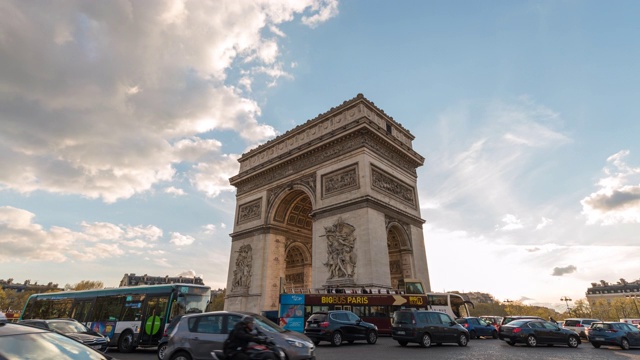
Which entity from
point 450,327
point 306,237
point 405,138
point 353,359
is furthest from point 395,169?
point 353,359

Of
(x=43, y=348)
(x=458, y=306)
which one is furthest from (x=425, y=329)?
(x=43, y=348)

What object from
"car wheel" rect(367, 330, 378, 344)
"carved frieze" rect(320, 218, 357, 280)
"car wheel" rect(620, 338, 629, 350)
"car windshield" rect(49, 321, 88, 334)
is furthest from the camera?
"carved frieze" rect(320, 218, 357, 280)

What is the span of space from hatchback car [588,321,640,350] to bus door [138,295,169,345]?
19.5 metres

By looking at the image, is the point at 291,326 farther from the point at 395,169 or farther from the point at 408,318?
the point at 395,169

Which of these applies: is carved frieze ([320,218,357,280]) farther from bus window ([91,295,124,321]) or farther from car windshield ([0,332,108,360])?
car windshield ([0,332,108,360])

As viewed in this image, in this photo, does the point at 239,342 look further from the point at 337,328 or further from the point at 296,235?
the point at 296,235

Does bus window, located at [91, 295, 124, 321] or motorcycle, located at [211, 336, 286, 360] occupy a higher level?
bus window, located at [91, 295, 124, 321]

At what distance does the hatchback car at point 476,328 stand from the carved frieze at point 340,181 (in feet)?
33.9

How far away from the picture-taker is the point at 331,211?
2405 centimetres

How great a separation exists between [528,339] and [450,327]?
3.71m

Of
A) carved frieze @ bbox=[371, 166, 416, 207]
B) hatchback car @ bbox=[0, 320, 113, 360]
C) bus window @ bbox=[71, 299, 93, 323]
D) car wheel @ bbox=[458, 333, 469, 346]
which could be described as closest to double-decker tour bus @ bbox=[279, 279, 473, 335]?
car wheel @ bbox=[458, 333, 469, 346]

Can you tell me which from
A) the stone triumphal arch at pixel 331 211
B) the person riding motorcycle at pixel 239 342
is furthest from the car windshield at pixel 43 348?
the stone triumphal arch at pixel 331 211

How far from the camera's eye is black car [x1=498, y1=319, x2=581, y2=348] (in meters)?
14.3

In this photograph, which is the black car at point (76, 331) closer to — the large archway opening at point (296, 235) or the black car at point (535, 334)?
the black car at point (535, 334)
